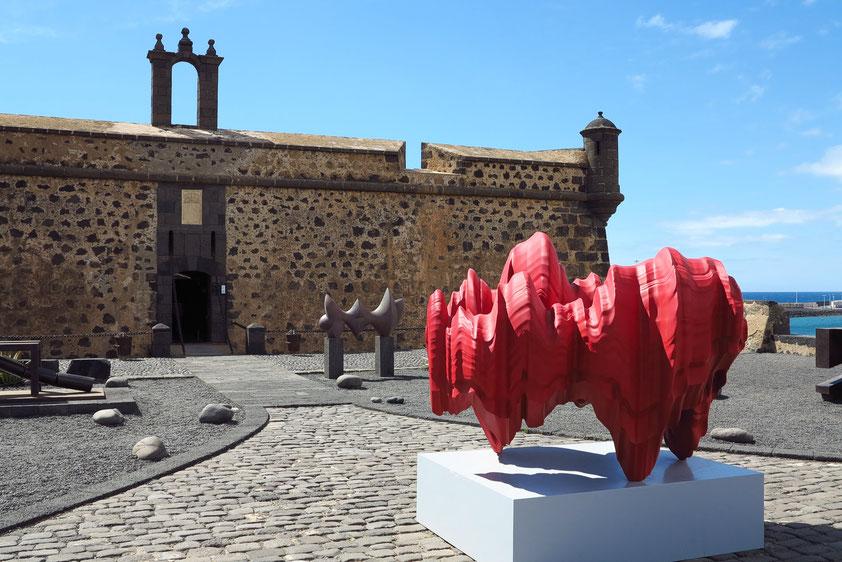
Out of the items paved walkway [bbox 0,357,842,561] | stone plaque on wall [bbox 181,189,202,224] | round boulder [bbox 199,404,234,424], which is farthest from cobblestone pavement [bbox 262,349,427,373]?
paved walkway [bbox 0,357,842,561]

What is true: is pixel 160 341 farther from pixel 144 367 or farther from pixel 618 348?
pixel 618 348

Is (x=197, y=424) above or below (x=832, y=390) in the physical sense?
below

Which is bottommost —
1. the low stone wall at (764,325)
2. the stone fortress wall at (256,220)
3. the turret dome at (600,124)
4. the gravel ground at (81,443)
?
the gravel ground at (81,443)

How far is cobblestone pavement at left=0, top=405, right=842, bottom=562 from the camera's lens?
166 inches

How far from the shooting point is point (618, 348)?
407 cm

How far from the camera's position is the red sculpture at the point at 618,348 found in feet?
13.4

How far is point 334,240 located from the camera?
18.5 m

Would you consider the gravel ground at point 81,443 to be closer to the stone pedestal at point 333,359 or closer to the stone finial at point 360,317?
the stone pedestal at point 333,359

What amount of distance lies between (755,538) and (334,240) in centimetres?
1486

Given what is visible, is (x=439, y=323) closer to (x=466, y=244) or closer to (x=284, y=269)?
(x=284, y=269)

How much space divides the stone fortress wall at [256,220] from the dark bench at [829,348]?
299 inches

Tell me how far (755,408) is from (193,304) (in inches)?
610

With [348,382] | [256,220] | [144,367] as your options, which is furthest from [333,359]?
[256,220]

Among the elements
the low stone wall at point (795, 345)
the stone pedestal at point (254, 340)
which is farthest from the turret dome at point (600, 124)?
the stone pedestal at point (254, 340)
